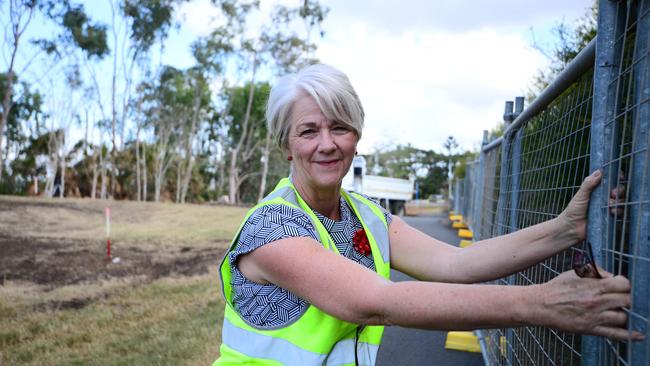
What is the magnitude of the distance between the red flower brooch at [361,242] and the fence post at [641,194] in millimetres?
954

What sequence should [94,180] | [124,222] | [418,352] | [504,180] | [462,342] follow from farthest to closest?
[94,180] → [124,222] → [462,342] → [418,352] → [504,180]

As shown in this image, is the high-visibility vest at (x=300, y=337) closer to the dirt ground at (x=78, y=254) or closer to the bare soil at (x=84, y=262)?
the dirt ground at (x=78, y=254)

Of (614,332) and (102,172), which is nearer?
(614,332)

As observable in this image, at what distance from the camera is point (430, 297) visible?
1438 mm

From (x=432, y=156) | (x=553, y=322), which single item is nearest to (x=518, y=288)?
(x=553, y=322)

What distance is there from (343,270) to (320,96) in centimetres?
64

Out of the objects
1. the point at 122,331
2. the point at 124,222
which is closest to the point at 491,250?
the point at 122,331

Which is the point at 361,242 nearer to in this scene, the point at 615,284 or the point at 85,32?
the point at 615,284

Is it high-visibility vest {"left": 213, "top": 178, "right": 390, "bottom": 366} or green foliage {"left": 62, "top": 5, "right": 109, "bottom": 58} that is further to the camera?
green foliage {"left": 62, "top": 5, "right": 109, "bottom": 58}

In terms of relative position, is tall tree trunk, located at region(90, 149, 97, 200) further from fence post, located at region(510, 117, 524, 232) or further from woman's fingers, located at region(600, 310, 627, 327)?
woman's fingers, located at region(600, 310, 627, 327)

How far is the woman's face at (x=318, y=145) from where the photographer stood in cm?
198

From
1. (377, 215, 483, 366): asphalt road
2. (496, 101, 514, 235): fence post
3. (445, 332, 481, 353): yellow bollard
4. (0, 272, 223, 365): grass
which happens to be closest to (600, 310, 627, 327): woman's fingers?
(496, 101, 514, 235): fence post

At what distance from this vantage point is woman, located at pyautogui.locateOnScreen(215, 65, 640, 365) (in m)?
1.30

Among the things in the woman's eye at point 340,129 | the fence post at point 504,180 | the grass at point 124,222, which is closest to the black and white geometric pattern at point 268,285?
the woman's eye at point 340,129
